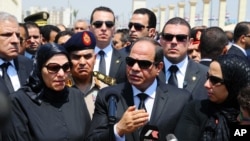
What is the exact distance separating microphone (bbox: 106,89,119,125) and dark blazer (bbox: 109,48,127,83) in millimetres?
1320

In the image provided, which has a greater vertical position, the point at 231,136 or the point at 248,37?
the point at 248,37

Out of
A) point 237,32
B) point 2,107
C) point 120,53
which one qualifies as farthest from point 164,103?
point 237,32

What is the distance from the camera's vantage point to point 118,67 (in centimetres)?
449

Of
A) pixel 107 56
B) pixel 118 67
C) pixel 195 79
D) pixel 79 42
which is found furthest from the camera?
pixel 107 56

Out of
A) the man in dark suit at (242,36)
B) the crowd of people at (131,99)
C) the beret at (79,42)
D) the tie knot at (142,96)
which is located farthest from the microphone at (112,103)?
the man in dark suit at (242,36)

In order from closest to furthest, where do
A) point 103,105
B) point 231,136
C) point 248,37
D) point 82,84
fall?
1. point 231,136
2. point 103,105
3. point 82,84
4. point 248,37

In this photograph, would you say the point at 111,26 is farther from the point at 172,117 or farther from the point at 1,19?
the point at 172,117

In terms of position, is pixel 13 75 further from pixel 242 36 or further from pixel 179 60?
pixel 242 36

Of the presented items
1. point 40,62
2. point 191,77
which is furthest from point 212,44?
point 40,62

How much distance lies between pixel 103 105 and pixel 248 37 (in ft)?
12.2

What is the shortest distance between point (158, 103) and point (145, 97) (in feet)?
0.33

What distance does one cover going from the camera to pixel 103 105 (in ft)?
9.03

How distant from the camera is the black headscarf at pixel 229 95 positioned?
2.38 metres

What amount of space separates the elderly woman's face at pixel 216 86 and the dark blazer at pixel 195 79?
1013mm
